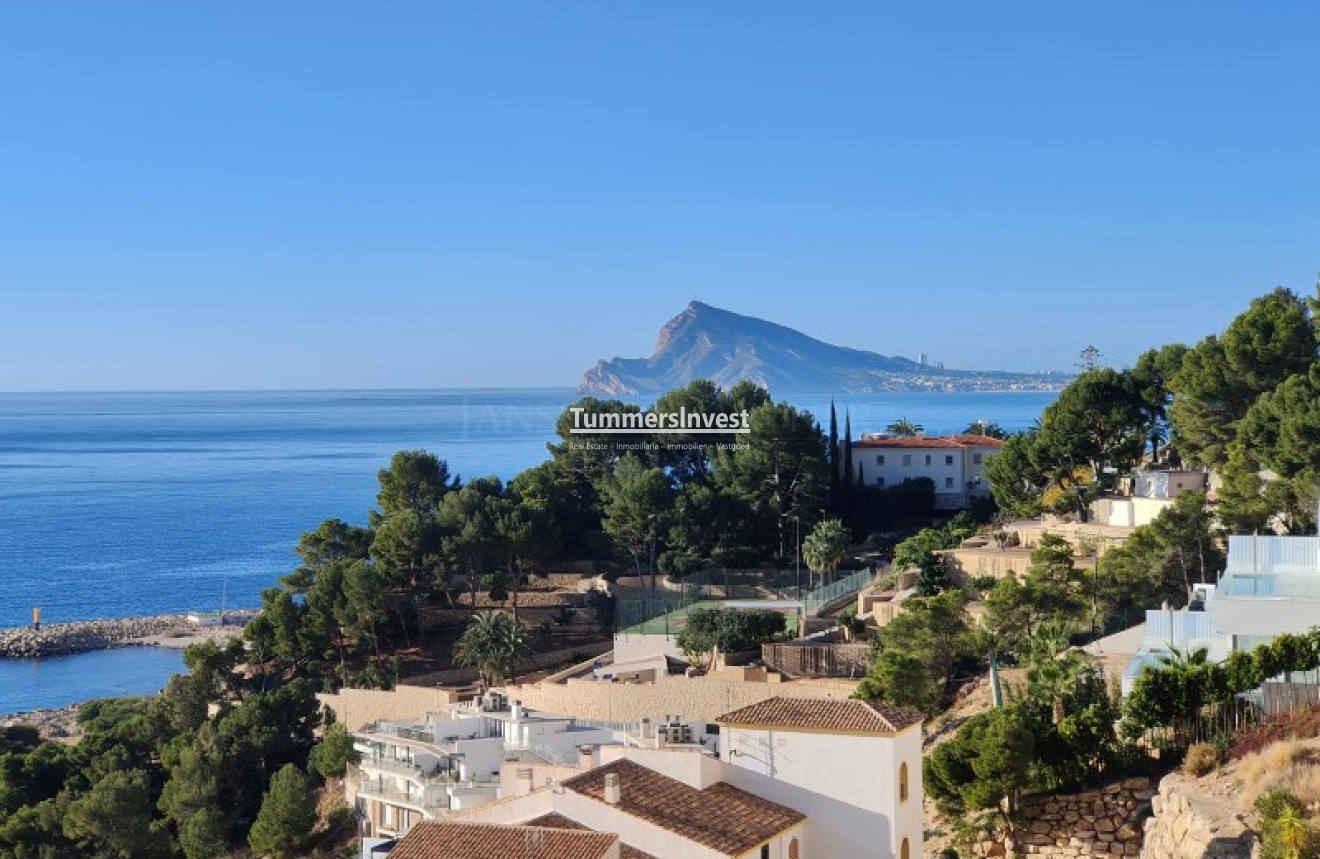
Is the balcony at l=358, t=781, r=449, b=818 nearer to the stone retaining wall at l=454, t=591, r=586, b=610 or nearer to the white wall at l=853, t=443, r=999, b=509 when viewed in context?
the stone retaining wall at l=454, t=591, r=586, b=610

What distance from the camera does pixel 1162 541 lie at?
28.9 meters

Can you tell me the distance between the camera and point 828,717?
1595cm

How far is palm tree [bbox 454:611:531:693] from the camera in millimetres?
34812

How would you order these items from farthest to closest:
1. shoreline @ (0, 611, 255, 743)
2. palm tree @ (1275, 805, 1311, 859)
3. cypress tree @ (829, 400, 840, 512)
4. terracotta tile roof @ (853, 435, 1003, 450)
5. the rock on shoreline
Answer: shoreline @ (0, 611, 255, 743) → terracotta tile roof @ (853, 435, 1003, 450) → cypress tree @ (829, 400, 840, 512) → the rock on shoreline → palm tree @ (1275, 805, 1311, 859)

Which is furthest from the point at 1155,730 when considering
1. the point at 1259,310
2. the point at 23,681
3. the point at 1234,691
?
the point at 23,681

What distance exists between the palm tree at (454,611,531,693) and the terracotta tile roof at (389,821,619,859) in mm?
19583

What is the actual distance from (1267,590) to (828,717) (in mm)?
7396

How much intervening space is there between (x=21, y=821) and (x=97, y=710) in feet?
34.5

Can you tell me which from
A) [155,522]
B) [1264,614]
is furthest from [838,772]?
[155,522]

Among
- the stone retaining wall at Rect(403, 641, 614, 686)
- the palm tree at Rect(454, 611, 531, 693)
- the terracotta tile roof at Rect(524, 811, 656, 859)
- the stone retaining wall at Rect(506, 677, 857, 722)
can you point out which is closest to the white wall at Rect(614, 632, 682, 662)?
the palm tree at Rect(454, 611, 531, 693)

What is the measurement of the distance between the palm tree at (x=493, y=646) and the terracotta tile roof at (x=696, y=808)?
63.2 ft

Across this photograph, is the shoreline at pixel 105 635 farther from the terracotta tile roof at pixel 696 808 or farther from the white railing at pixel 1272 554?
the terracotta tile roof at pixel 696 808

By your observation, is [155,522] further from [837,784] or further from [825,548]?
[837,784]

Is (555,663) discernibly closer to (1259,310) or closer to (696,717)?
(696,717)
